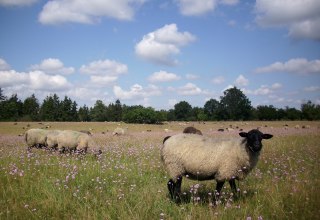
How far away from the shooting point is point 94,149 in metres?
15.0

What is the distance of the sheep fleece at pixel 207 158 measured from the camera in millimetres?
7141

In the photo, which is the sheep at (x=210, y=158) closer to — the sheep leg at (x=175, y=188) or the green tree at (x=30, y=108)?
the sheep leg at (x=175, y=188)

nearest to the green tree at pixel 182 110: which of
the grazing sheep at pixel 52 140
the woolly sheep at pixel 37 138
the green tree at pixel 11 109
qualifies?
the green tree at pixel 11 109

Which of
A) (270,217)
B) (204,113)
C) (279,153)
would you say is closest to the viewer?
(270,217)

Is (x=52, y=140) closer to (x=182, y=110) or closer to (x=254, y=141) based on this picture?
(x=254, y=141)

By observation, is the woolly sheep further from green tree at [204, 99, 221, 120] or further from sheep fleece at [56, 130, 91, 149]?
green tree at [204, 99, 221, 120]

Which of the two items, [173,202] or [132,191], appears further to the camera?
[132,191]

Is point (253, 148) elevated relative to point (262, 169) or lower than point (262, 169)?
elevated

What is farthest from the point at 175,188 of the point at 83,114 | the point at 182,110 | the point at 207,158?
the point at 182,110

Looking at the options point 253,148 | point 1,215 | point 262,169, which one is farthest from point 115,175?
point 262,169

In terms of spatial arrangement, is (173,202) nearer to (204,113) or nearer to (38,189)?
(38,189)

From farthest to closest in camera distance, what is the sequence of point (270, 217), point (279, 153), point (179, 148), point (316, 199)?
point (279, 153)
point (179, 148)
point (316, 199)
point (270, 217)

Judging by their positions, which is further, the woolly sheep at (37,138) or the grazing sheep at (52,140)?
the woolly sheep at (37,138)

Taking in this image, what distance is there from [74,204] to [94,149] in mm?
8814
